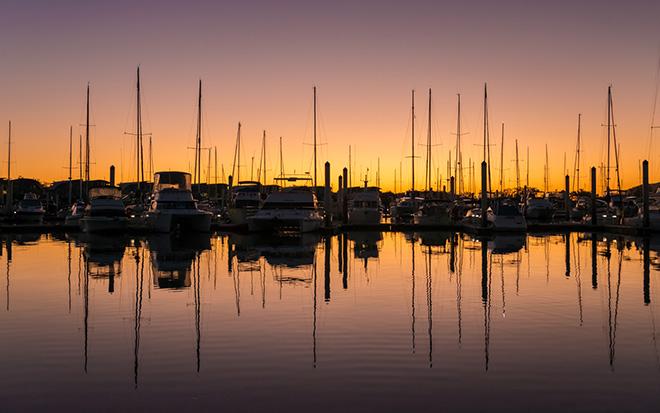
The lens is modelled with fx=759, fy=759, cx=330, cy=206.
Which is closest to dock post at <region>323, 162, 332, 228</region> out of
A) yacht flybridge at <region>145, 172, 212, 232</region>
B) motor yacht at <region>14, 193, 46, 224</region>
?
yacht flybridge at <region>145, 172, 212, 232</region>

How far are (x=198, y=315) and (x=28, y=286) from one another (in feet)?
23.7

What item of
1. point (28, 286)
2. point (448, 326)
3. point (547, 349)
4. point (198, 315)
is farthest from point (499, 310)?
point (28, 286)

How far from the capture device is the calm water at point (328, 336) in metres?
8.98

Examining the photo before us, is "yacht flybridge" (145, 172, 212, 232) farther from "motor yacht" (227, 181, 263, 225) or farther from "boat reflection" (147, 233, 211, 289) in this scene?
"motor yacht" (227, 181, 263, 225)

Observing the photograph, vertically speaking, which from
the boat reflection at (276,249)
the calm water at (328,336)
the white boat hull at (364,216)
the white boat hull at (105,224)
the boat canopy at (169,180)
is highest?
the boat canopy at (169,180)

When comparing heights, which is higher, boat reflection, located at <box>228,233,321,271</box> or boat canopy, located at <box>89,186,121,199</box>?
boat canopy, located at <box>89,186,121,199</box>

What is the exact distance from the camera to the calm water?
898 centimetres

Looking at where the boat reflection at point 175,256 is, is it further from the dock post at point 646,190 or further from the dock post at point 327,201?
the dock post at point 646,190

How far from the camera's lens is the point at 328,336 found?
12.8 m

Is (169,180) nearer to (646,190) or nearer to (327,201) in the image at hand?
(327,201)

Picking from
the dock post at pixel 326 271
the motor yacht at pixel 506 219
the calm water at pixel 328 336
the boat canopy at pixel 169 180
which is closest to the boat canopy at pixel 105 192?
the boat canopy at pixel 169 180

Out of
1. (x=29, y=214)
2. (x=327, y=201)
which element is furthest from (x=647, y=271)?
(x=29, y=214)

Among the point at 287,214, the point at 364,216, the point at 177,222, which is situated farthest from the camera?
the point at 364,216

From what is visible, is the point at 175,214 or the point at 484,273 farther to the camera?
the point at 175,214
